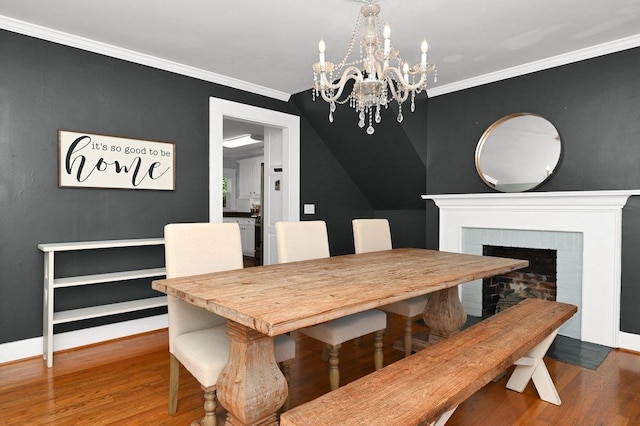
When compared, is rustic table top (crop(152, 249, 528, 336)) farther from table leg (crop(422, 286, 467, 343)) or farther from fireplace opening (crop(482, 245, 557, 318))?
fireplace opening (crop(482, 245, 557, 318))

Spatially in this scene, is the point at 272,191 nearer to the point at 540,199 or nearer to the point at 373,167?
the point at 373,167

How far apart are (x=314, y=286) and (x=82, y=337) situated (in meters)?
2.39

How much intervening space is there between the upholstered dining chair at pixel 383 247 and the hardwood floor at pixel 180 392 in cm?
26

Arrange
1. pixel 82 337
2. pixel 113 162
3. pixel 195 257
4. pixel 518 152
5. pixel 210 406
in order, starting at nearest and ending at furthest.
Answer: pixel 210 406 → pixel 195 257 → pixel 82 337 → pixel 113 162 → pixel 518 152

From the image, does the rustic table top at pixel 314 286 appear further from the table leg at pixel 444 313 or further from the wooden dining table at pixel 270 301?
the table leg at pixel 444 313

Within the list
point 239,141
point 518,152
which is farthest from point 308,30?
point 239,141

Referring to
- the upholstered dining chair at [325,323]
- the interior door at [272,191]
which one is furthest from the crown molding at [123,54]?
the upholstered dining chair at [325,323]

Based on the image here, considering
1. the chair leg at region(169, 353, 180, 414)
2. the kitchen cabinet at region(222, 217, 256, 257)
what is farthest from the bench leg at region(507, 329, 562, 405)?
the kitchen cabinet at region(222, 217, 256, 257)

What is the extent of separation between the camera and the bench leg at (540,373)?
2188 mm

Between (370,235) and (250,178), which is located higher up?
(250,178)

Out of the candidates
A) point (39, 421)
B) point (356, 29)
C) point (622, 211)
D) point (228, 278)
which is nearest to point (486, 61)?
point (356, 29)

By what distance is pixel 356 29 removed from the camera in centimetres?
274

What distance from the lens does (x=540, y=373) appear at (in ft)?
7.27

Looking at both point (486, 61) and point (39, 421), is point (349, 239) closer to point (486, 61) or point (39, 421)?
point (486, 61)
